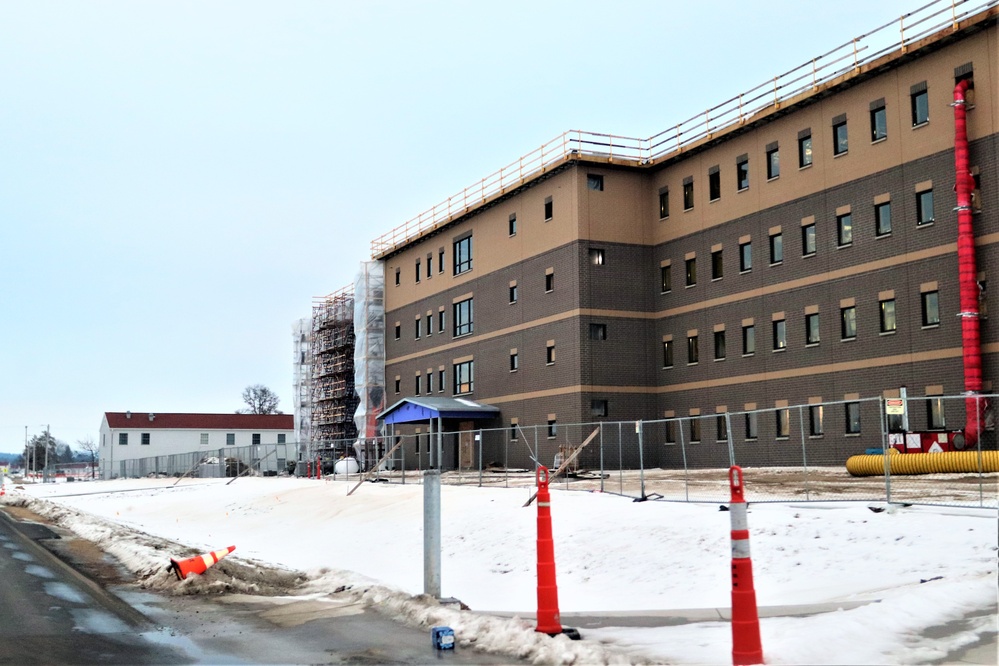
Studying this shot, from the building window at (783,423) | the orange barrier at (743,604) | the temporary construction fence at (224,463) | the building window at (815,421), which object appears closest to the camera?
the orange barrier at (743,604)

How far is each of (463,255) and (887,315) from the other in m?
26.5

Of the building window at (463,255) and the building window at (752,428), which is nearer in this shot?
the building window at (752,428)

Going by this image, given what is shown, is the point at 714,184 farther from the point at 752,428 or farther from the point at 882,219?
the point at 752,428

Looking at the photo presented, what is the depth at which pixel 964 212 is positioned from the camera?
1266 inches

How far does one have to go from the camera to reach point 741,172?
139 feet

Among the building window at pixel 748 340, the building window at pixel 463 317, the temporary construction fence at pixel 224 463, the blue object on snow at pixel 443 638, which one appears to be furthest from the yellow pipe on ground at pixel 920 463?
the temporary construction fence at pixel 224 463

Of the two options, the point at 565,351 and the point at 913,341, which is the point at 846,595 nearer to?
the point at 913,341

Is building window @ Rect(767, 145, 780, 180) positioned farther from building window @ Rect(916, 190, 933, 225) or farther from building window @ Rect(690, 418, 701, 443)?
building window @ Rect(690, 418, 701, 443)

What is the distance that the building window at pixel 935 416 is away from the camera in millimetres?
32500

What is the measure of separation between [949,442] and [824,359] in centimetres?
873

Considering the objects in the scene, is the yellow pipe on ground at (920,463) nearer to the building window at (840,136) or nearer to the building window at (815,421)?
the building window at (815,421)

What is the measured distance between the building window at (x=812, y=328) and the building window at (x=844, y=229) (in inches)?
115

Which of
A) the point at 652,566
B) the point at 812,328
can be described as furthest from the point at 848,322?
the point at 652,566

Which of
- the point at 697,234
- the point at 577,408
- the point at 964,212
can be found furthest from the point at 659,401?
the point at 964,212
